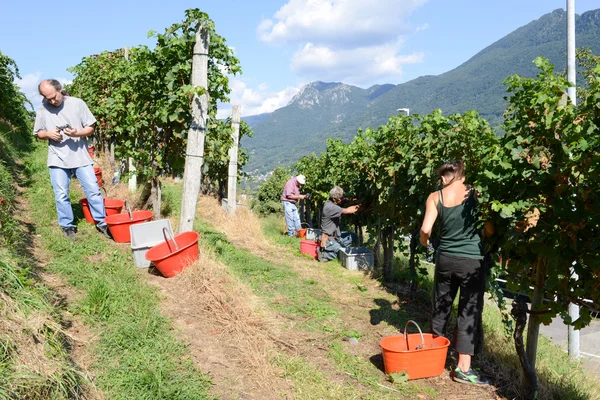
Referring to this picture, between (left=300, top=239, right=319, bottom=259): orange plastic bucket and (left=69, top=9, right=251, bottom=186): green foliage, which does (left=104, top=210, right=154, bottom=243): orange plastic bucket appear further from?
(left=300, top=239, right=319, bottom=259): orange plastic bucket

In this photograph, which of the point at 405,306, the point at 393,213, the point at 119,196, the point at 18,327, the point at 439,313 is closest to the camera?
the point at 18,327

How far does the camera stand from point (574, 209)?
3.20 meters

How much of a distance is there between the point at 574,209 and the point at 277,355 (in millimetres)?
2436

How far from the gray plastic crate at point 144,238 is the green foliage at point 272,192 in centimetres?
2490

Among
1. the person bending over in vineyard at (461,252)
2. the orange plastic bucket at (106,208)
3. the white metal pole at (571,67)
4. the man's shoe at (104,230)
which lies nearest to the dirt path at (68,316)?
the man's shoe at (104,230)

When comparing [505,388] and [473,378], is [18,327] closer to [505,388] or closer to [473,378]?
[473,378]

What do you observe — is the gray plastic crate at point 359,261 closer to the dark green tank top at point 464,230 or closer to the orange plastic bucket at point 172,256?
the orange plastic bucket at point 172,256

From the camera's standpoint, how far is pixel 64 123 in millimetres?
5047

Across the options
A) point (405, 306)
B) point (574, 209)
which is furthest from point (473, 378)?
point (405, 306)

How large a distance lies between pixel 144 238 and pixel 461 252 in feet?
11.2

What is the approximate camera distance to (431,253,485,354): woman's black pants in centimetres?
363

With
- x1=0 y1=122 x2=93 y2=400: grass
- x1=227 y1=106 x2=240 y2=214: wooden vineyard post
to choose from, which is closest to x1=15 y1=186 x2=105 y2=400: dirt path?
x1=0 y1=122 x2=93 y2=400: grass

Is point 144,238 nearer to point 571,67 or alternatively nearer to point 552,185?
point 552,185

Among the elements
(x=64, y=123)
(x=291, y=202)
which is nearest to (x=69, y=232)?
(x=64, y=123)
